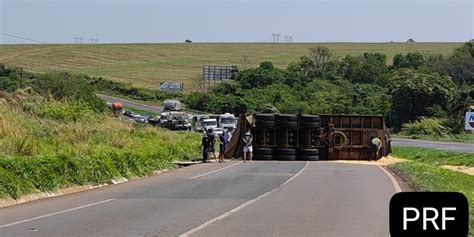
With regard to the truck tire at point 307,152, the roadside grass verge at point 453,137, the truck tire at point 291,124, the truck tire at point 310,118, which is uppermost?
the truck tire at point 310,118

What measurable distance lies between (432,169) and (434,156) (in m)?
19.1

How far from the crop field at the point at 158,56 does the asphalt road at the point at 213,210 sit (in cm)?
9504

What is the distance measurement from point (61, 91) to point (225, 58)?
87.5m

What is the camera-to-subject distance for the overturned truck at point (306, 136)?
41.7 m

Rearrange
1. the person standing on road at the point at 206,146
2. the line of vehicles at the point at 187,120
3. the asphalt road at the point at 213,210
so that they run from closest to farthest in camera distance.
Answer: the asphalt road at the point at 213,210, the person standing on road at the point at 206,146, the line of vehicles at the point at 187,120

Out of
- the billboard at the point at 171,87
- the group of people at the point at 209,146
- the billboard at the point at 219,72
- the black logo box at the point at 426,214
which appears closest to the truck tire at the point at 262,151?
the group of people at the point at 209,146

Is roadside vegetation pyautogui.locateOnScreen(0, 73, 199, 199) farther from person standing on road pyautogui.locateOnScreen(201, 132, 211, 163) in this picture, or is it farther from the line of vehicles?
the line of vehicles

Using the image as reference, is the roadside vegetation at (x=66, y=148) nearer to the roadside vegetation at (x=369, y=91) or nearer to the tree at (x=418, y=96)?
the roadside vegetation at (x=369, y=91)

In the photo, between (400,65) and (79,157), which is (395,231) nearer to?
(79,157)

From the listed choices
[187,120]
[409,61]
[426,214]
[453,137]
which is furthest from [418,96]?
[426,214]

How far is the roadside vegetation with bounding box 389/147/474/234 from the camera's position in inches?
915

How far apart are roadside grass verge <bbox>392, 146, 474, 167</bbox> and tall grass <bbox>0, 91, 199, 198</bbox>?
15.8 metres

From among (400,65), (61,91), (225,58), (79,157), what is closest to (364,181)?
(79,157)

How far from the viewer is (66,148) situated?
23.9 m
